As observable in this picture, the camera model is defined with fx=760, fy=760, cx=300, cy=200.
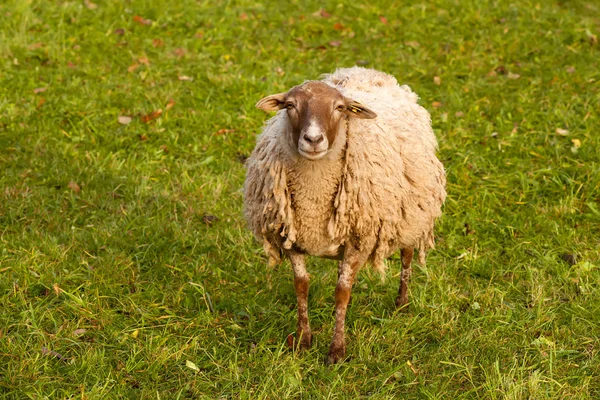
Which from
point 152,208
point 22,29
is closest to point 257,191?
point 152,208

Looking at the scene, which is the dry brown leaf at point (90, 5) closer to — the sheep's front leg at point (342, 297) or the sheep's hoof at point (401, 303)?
the sheep's hoof at point (401, 303)

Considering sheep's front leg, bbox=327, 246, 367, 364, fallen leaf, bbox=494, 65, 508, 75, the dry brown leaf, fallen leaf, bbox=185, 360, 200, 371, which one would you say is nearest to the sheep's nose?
sheep's front leg, bbox=327, 246, 367, 364

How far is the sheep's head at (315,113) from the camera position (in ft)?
12.6

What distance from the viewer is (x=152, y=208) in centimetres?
605

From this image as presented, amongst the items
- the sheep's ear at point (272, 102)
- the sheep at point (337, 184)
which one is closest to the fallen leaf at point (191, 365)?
the sheep at point (337, 184)

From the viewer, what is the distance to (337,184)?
426cm

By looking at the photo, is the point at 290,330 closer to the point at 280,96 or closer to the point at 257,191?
the point at 257,191

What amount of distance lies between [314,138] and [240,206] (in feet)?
8.12

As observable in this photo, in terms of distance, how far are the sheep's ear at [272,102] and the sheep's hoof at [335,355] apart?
4.76 ft

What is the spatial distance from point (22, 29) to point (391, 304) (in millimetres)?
5746

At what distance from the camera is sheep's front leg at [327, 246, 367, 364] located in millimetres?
4461

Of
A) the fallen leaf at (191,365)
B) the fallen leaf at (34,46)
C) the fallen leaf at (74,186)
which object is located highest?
the fallen leaf at (34,46)

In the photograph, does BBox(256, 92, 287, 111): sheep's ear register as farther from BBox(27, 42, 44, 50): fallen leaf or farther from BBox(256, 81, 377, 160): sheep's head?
BBox(27, 42, 44, 50): fallen leaf

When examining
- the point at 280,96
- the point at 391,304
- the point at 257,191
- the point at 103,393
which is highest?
the point at 280,96
